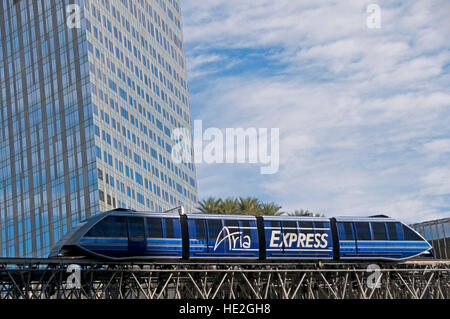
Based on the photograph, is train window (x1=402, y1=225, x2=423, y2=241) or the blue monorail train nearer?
the blue monorail train

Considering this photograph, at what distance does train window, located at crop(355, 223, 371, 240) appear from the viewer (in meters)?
55.5

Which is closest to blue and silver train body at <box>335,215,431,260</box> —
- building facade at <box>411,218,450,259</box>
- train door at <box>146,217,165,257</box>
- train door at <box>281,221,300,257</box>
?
train door at <box>281,221,300,257</box>

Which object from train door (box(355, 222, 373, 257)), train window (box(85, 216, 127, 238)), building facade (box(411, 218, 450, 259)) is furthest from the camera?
building facade (box(411, 218, 450, 259))

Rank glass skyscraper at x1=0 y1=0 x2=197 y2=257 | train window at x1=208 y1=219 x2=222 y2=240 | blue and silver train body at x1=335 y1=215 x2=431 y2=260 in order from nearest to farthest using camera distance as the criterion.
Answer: train window at x1=208 y1=219 x2=222 y2=240
blue and silver train body at x1=335 y1=215 x2=431 y2=260
glass skyscraper at x1=0 y1=0 x2=197 y2=257

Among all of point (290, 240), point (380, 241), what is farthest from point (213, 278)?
point (380, 241)

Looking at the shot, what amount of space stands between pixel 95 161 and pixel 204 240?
69.2m

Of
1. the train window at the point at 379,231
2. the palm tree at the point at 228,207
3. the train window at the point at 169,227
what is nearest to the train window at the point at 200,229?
the train window at the point at 169,227

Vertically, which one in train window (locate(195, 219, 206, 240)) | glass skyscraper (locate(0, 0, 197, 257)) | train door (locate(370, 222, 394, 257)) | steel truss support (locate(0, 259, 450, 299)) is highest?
glass skyscraper (locate(0, 0, 197, 257))

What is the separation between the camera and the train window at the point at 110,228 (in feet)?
155

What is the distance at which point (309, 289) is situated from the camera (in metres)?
55.2

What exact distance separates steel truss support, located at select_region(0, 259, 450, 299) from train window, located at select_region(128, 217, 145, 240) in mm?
1856

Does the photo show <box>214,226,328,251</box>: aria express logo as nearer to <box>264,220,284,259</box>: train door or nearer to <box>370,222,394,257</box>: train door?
<box>264,220,284,259</box>: train door
